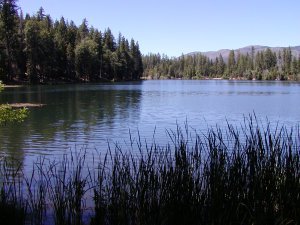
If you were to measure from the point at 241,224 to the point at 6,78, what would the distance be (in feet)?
322

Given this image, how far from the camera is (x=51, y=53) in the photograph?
117 m

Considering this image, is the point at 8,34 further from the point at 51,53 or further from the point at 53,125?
the point at 53,125

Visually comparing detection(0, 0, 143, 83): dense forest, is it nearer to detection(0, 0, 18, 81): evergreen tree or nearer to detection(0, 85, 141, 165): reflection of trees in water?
detection(0, 0, 18, 81): evergreen tree

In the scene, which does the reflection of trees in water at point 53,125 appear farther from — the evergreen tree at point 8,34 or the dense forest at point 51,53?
the evergreen tree at point 8,34

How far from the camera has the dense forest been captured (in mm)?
103375

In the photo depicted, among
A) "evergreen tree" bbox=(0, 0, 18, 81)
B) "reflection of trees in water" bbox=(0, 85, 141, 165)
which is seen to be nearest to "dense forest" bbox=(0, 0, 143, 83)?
"evergreen tree" bbox=(0, 0, 18, 81)

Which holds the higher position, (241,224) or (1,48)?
(1,48)

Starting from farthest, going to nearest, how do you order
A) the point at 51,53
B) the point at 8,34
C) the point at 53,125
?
the point at 51,53 < the point at 8,34 < the point at 53,125

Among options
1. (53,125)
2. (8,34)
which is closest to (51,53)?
(8,34)

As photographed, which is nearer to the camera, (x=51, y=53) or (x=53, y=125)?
(x=53, y=125)

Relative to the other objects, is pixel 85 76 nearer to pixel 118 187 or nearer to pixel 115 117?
pixel 115 117

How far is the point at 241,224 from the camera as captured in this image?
6.75 m

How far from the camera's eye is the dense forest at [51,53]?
103 meters

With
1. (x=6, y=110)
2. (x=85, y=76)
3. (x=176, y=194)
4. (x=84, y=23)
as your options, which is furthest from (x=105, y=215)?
(x=84, y=23)
